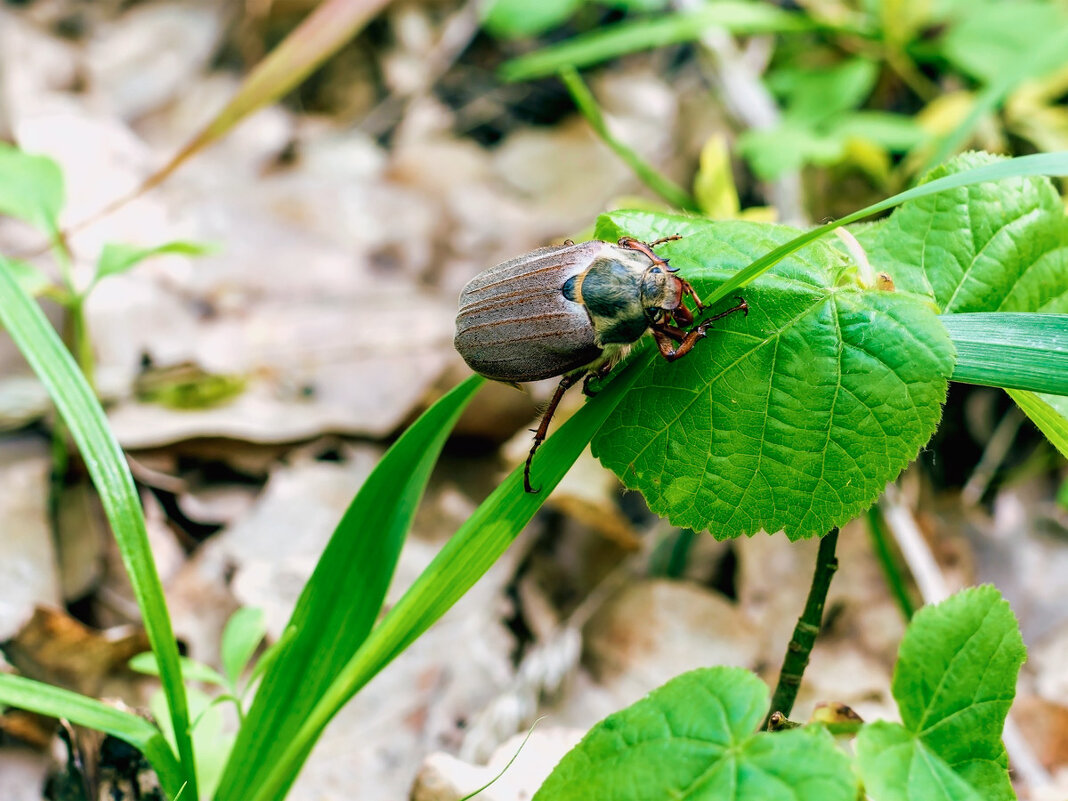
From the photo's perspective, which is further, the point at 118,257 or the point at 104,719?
the point at 118,257

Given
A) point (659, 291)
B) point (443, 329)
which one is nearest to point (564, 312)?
point (659, 291)

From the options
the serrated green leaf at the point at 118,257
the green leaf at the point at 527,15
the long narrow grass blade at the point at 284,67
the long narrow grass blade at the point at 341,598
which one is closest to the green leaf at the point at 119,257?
the serrated green leaf at the point at 118,257

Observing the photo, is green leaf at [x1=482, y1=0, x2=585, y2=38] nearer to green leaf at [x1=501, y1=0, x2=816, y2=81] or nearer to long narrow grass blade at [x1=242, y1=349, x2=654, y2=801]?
green leaf at [x1=501, y1=0, x2=816, y2=81]

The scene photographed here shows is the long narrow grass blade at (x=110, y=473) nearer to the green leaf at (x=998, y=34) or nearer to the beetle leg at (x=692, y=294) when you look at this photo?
the beetle leg at (x=692, y=294)

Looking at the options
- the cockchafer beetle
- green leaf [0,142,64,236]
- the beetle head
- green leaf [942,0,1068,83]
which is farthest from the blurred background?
green leaf [0,142,64,236]

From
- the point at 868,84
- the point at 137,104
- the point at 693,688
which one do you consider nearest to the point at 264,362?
the point at 137,104

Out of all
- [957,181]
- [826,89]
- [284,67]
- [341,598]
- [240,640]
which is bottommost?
[240,640]

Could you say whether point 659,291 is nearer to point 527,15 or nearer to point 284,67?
point 284,67
